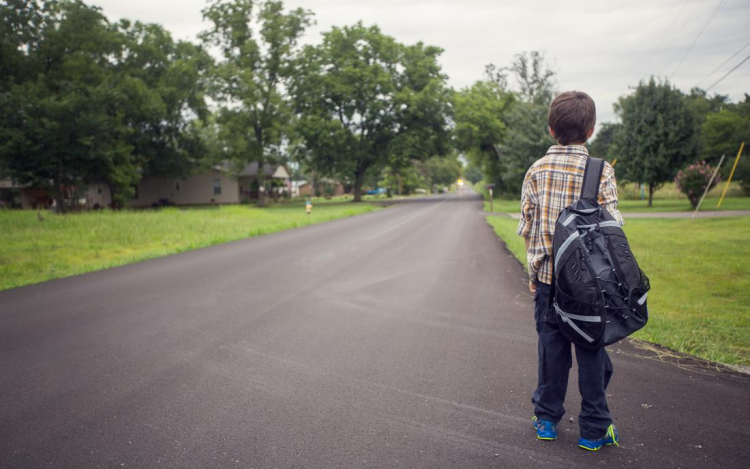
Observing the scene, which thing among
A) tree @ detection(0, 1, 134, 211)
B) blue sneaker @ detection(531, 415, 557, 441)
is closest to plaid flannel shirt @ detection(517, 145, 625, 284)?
blue sneaker @ detection(531, 415, 557, 441)

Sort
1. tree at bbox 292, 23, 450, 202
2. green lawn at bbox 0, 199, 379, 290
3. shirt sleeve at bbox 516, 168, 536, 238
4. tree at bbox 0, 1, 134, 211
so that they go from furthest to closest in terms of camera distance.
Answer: tree at bbox 292, 23, 450, 202
tree at bbox 0, 1, 134, 211
green lawn at bbox 0, 199, 379, 290
shirt sleeve at bbox 516, 168, 536, 238

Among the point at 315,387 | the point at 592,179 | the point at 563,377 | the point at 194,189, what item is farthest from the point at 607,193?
the point at 194,189

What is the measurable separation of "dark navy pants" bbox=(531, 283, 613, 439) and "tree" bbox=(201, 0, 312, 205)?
128ft

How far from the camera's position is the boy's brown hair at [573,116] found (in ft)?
9.43

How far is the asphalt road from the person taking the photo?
112 inches

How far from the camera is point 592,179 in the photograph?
110 inches

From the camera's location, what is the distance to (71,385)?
3941 millimetres

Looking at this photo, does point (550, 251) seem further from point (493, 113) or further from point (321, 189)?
point (321, 189)

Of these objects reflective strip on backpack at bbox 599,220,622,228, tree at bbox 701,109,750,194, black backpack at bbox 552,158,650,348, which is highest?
tree at bbox 701,109,750,194

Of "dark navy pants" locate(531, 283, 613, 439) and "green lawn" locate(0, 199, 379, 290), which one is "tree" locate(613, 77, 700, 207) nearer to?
"green lawn" locate(0, 199, 379, 290)

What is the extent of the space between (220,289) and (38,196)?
49.0 meters

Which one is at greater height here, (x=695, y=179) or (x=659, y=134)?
(x=659, y=134)

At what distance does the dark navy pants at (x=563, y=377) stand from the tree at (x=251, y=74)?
38964 millimetres

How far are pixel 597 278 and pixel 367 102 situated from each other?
47126 millimetres
